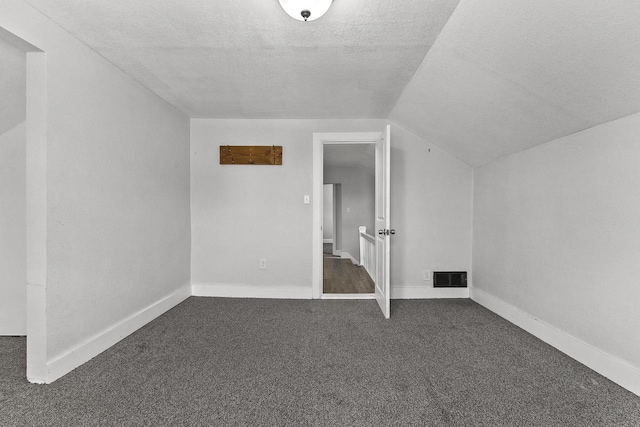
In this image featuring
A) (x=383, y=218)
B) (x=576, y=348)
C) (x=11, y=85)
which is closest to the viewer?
(x=11, y=85)

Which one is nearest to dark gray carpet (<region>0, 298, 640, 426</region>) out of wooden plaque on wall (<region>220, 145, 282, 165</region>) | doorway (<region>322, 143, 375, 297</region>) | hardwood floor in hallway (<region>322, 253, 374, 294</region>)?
hardwood floor in hallway (<region>322, 253, 374, 294</region>)

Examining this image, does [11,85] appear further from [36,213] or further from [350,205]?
[350,205]

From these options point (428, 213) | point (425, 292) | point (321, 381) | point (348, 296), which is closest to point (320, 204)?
point (348, 296)

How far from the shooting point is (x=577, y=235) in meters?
1.95

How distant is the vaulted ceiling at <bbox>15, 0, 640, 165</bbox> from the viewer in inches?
53.8

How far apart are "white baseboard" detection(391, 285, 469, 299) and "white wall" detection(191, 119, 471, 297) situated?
0.06 meters

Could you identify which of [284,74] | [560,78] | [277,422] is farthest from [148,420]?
[560,78]

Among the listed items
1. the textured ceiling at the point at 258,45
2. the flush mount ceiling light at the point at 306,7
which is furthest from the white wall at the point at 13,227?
the flush mount ceiling light at the point at 306,7

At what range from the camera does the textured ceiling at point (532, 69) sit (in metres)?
1.26

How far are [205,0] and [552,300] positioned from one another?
10.1 ft

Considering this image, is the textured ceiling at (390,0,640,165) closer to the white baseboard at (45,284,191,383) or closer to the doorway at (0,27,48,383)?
the doorway at (0,27,48,383)

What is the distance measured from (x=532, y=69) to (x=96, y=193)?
2962 millimetres

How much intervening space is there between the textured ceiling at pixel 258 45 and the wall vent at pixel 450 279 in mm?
2038

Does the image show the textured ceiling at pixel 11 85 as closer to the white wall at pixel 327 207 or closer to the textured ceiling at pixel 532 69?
the textured ceiling at pixel 532 69
